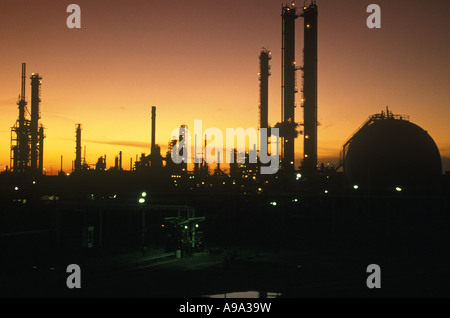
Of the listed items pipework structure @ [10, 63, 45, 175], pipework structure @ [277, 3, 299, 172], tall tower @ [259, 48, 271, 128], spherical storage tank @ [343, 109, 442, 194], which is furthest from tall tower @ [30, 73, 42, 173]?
spherical storage tank @ [343, 109, 442, 194]

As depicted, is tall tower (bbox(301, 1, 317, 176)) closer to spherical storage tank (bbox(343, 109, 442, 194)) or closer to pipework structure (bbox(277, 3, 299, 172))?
pipework structure (bbox(277, 3, 299, 172))

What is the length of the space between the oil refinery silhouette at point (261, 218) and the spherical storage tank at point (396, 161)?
93 mm

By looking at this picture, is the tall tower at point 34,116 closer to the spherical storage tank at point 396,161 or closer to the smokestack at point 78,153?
the smokestack at point 78,153

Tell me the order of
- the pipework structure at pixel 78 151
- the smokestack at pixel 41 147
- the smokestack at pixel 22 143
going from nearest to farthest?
the smokestack at pixel 22 143, the smokestack at pixel 41 147, the pipework structure at pixel 78 151

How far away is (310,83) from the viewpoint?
51.0 meters

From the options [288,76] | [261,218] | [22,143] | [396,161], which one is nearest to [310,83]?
[288,76]

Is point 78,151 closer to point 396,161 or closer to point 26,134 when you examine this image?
point 26,134

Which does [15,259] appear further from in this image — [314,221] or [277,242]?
[314,221]

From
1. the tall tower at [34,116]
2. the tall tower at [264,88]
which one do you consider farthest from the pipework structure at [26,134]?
the tall tower at [264,88]

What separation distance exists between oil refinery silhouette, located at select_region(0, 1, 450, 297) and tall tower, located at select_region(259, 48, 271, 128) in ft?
0.50

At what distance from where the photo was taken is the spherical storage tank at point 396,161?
38.8 metres

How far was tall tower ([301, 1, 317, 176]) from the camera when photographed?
167ft

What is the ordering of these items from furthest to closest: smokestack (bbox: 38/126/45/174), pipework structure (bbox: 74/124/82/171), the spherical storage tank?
1. pipework structure (bbox: 74/124/82/171)
2. smokestack (bbox: 38/126/45/174)
3. the spherical storage tank
